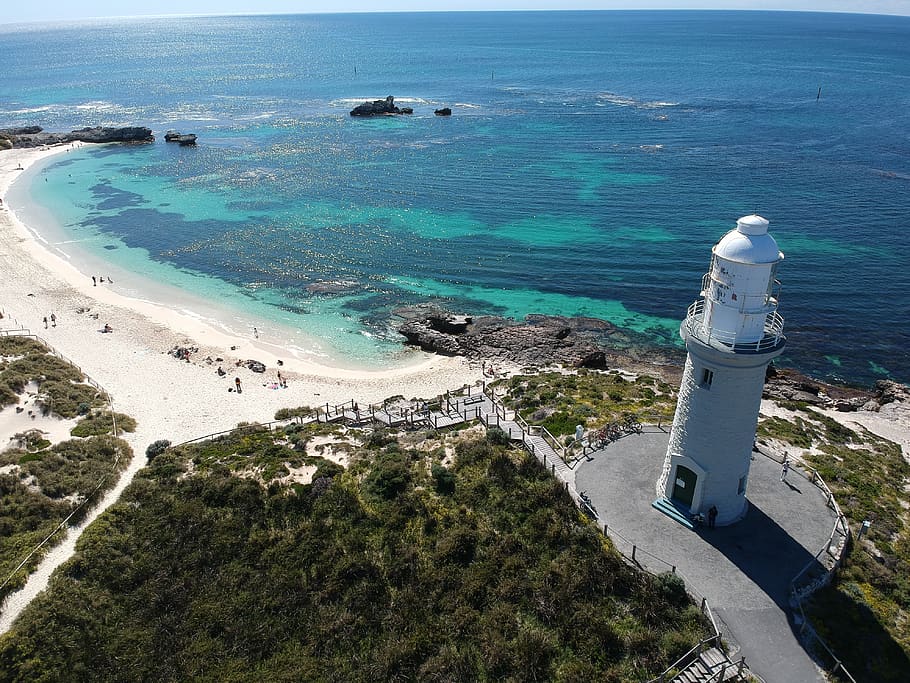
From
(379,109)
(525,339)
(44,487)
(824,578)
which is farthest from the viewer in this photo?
(379,109)

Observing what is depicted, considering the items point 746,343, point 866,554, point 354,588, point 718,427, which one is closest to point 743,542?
point 718,427

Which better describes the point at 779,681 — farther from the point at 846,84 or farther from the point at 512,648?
the point at 846,84

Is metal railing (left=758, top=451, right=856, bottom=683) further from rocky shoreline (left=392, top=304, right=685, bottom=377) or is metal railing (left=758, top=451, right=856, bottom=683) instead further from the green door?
rocky shoreline (left=392, top=304, right=685, bottom=377)

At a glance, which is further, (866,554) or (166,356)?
(166,356)

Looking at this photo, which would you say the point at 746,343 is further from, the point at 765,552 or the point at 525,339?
the point at 525,339

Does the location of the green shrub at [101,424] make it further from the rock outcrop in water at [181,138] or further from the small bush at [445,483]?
the rock outcrop in water at [181,138]

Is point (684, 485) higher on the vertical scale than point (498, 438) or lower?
higher

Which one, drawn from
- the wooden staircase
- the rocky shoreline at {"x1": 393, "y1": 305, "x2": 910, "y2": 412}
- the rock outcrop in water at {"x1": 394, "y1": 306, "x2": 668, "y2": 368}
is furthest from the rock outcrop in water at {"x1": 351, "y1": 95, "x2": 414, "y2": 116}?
the wooden staircase
